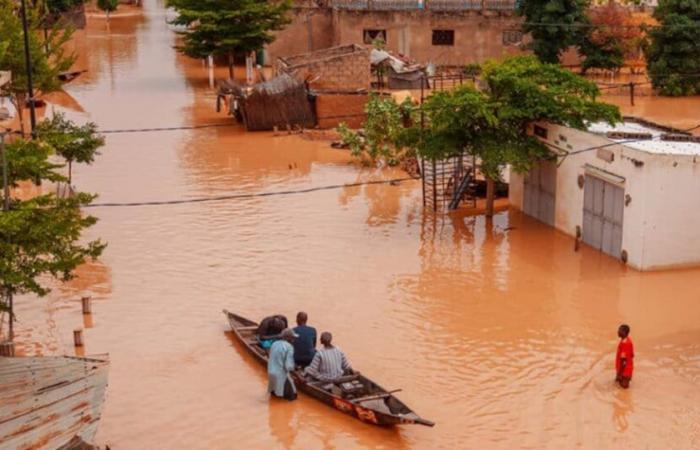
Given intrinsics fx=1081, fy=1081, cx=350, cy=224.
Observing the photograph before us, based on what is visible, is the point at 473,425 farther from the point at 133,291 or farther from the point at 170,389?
the point at 133,291

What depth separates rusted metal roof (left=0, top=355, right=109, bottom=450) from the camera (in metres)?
12.4

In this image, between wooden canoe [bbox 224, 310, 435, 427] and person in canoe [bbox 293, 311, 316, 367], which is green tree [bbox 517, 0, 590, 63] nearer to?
person in canoe [bbox 293, 311, 316, 367]

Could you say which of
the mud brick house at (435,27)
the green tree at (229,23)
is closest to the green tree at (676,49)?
the mud brick house at (435,27)

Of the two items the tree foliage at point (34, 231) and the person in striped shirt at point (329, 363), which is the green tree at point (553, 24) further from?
the tree foliage at point (34, 231)

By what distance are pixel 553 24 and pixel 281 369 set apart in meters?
32.5

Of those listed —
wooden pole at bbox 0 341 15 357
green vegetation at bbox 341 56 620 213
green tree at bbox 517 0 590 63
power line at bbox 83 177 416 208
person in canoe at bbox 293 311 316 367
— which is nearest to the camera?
wooden pole at bbox 0 341 15 357

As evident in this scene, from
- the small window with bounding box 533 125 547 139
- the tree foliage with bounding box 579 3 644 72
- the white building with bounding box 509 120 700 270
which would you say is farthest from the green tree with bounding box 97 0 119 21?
the white building with bounding box 509 120 700 270

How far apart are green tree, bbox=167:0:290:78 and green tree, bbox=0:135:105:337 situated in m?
29.1

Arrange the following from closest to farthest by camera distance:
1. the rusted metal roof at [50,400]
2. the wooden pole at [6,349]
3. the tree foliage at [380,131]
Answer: the rusted metal roof at [50,400]
the wooden pole at [6,349]
the tree foliage at [380,131]

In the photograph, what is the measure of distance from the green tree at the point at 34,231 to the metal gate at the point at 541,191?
12.7m

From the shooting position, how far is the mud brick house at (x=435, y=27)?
4953 centimetres

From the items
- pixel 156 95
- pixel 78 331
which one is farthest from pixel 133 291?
pixel 156 95

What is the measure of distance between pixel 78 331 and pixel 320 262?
616 centimetres

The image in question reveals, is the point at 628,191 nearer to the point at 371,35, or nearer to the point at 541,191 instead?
the point at 541,191
